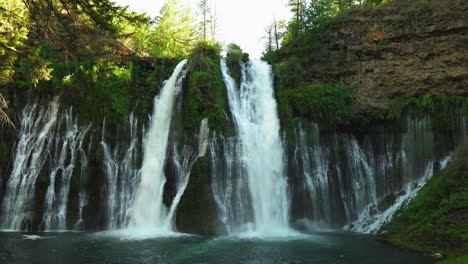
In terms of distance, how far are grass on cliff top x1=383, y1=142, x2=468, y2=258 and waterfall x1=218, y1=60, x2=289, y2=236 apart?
170 inches

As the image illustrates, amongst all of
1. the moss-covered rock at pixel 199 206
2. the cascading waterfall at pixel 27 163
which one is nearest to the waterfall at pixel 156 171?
the moss-covered rock at pixel 199 206

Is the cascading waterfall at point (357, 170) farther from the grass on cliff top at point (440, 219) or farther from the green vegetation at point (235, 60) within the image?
the green vegetation at point (235, 60)

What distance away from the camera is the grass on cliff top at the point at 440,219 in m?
8.87

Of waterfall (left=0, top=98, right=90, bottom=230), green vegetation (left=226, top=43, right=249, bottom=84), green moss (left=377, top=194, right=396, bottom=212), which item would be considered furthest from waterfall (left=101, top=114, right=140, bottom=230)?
green moss (left=377, top=194, right=396, bottom=212)

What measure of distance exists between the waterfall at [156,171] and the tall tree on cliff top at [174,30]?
1244 centimetres

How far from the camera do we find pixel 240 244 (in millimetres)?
10727

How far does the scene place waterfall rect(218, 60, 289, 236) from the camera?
45.4 feet

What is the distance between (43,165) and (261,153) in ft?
31.1

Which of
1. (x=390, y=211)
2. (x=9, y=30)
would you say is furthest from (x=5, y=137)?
(x=390, y=211)

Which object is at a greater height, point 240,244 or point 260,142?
point 260,142

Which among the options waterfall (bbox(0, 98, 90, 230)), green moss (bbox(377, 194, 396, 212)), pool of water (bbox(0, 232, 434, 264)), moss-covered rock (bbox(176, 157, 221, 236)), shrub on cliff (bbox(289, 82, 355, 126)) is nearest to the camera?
pool of water (bbox(0, 232, 434, 264))

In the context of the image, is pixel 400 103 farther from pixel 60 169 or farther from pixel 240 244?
pixel 60 169

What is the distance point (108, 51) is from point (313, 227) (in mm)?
14045

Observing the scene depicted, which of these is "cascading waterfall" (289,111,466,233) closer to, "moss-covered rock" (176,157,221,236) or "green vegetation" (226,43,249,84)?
"moss-covered rock" (176,157,221,236)
